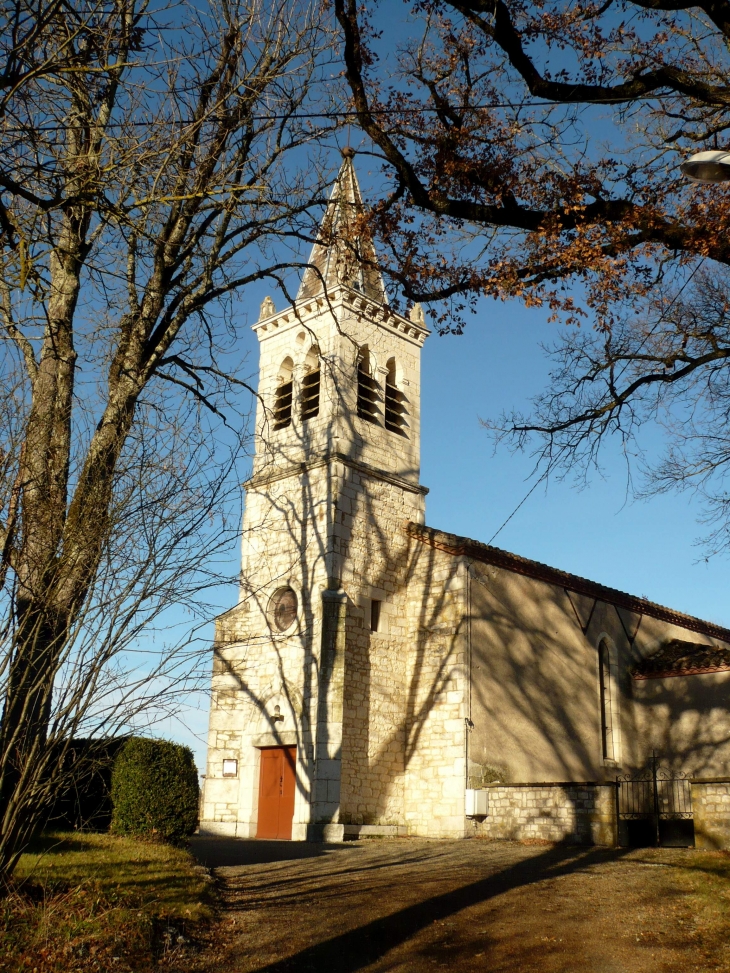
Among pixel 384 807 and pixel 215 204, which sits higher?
pixel 215 204

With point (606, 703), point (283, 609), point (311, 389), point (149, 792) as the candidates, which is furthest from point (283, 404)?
point (149, 792)

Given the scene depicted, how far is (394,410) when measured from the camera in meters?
23.4

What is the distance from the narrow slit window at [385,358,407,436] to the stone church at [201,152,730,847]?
41mm

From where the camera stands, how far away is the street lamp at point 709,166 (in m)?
7.34

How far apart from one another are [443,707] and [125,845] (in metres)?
9.43

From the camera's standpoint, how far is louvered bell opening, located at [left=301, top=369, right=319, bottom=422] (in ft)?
73.4

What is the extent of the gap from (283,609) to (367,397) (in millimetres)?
5560

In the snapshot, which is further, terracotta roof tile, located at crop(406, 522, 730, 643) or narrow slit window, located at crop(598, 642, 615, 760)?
narrow slit window, located at crop(598, 642, 615, 760)

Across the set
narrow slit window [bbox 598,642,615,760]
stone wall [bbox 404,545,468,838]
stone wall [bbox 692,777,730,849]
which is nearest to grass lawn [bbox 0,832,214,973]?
stone wall [bbox 692,777,730,849]

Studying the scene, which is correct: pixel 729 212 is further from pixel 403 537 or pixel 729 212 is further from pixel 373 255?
pixel 403 537

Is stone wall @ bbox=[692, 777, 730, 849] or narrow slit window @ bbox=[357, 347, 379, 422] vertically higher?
narrow slit window @ bbox=[357, 347, 379, 422]

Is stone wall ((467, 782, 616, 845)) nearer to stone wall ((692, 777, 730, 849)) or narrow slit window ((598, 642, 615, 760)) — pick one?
stone wall ((692, 777, 730, 849))

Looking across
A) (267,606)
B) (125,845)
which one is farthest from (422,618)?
(125,845)

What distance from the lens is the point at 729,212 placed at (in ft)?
27.5
